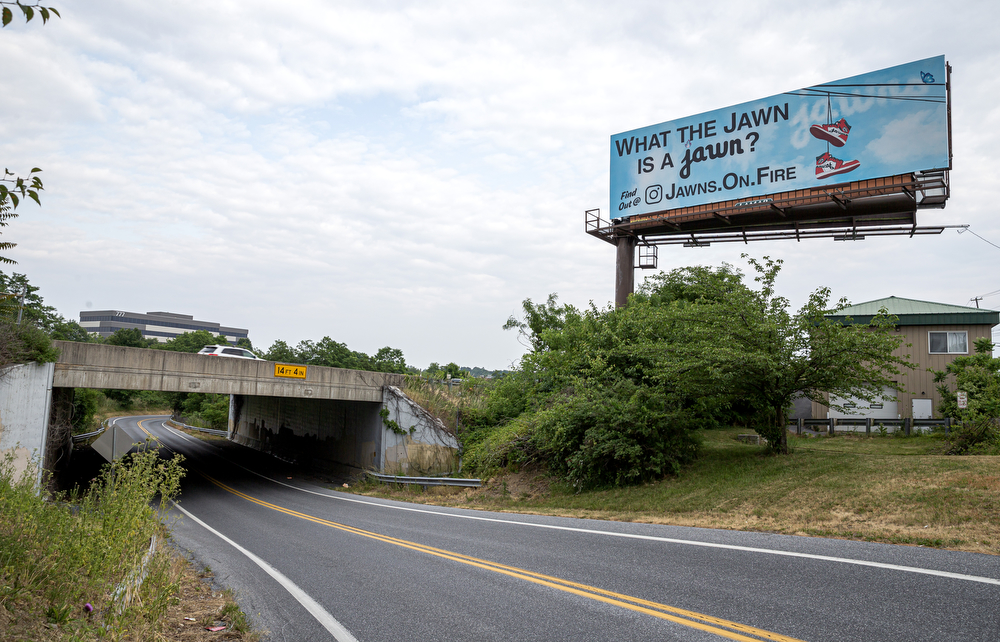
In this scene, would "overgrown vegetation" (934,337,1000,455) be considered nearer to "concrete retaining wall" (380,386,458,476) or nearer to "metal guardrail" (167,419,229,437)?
"concrete retaining wall" (380,386,458,476)

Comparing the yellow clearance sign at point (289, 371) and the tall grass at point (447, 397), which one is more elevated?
the yellow clearance sign at point (289, 371)

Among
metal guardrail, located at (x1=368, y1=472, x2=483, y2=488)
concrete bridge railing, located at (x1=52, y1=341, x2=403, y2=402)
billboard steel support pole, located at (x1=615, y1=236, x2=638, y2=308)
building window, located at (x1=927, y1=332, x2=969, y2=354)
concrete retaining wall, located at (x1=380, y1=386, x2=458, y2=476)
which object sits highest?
billboard steel support pole, located at (x1=615, y1=236, x2=638, y2=308)

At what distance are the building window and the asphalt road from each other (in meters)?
22.4

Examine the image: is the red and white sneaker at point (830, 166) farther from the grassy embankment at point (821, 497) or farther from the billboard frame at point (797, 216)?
the grassy embankment at point (821, 497)

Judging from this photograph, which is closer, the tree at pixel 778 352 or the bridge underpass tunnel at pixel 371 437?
the tree at pixel 778 352

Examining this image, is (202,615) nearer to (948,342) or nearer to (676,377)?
(676,377)

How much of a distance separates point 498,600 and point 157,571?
381cm

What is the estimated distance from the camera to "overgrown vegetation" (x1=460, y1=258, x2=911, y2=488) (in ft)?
48.1

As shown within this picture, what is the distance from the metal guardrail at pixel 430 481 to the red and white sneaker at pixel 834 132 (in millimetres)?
19873

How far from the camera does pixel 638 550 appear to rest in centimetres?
840

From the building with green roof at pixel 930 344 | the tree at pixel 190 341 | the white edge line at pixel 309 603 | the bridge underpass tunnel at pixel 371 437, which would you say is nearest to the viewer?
the white edge line at pixel 309 603

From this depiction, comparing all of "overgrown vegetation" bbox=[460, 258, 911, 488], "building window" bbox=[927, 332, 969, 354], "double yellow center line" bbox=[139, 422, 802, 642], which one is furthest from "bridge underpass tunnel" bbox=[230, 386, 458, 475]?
"building window" bbox=[927, 332, 969, 354]

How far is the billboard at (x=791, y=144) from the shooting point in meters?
21.8

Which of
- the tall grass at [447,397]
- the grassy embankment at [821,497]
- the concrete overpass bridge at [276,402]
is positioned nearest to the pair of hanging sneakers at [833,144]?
the grassy embankment at [821,497]
